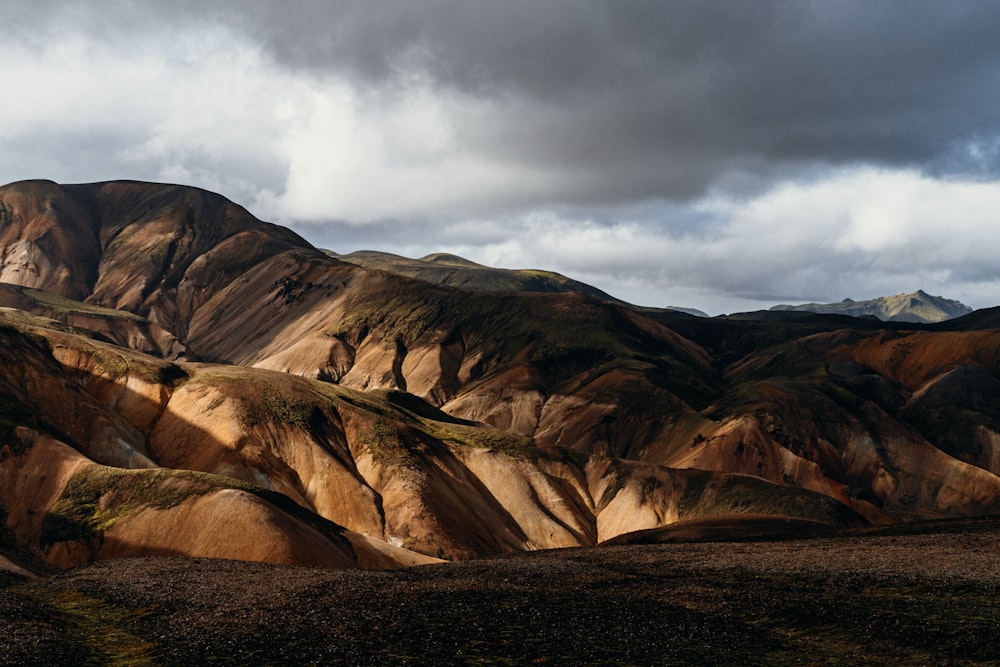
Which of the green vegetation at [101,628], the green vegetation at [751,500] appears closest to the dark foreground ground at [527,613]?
the green vegetation at [101,628]

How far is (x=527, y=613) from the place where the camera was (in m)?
48.0

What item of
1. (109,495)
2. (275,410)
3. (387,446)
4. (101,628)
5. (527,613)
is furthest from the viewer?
(387,446)

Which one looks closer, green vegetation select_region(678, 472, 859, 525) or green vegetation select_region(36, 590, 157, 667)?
green vegetation select_region(36, 590, 157, 667)

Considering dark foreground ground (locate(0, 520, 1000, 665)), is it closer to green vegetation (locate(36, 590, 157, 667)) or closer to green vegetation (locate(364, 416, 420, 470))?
green vegetation (locate(36, 590, 157, 667))

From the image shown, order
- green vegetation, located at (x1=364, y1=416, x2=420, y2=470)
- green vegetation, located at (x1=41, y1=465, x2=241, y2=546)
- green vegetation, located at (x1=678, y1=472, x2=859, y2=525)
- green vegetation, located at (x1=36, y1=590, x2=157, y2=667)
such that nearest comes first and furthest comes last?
green vegetation, located at (x1=36, y1=590, x2=157, y2=667), green vegetation, located at (x1=41, y1=465, x2=241, y2=546), green vegetation, located at (x1=364, y1=416, x2=420, y2=470), green vegetation, located at (x1=678, y1=472, x2=859, y2=525)

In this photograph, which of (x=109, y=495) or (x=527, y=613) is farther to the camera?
(x=109, y=495)

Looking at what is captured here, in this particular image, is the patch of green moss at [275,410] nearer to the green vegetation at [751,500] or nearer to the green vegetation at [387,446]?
the green vegetation at [387,446]

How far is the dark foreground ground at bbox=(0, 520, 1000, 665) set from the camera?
40094mm

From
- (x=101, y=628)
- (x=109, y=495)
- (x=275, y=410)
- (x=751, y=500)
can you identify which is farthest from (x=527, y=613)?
(x=751, y=500)

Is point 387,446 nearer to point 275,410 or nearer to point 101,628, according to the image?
point 275,410

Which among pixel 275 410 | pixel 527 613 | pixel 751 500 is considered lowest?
pixel 751 500

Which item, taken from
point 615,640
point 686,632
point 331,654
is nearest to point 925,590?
point 686,632

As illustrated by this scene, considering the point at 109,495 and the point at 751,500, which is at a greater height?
the point at 109,495

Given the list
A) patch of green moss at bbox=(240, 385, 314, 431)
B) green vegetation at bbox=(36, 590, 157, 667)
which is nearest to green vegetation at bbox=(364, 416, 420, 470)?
patch of green moss at bbox=(240, 385, 314, 431)
